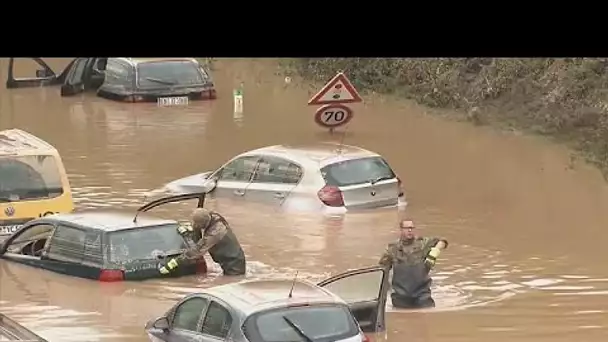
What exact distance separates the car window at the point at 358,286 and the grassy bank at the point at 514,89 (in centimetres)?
1056

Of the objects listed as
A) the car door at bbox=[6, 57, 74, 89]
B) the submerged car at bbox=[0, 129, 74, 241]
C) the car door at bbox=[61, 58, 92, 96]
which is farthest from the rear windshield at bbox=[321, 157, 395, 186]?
the car door at bbox=[6, 57, 74, 89]

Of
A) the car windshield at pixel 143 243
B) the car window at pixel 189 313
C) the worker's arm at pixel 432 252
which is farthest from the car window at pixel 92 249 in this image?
the worker's arm at pixel 432 252

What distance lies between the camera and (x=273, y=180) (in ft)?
58.2

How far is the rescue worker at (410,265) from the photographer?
38.5 ft

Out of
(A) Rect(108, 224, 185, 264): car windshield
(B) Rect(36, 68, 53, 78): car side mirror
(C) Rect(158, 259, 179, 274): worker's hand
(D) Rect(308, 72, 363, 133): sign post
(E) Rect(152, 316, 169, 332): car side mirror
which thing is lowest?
(C) Rect(158, 259, 179, 274): worker's hand

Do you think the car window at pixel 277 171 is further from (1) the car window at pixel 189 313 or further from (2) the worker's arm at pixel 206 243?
(1) the car window at pixel 189 313

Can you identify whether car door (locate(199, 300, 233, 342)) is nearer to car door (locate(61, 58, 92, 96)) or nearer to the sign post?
the sign post

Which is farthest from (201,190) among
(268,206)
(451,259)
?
(451,259)

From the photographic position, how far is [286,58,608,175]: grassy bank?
2352cm

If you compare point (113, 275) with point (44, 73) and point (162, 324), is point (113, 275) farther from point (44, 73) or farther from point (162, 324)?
point (44, 73)

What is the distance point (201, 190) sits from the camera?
18.7m

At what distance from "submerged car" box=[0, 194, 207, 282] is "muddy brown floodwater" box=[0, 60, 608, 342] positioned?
6.3 inches
